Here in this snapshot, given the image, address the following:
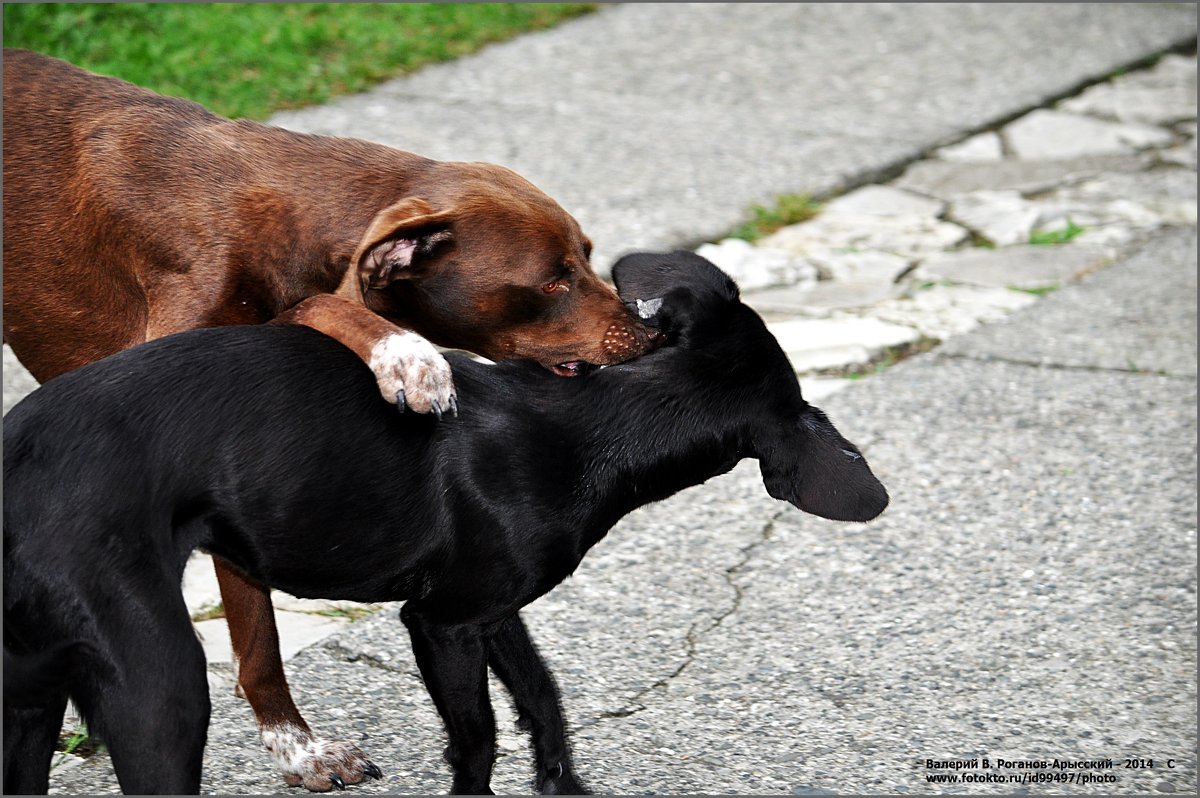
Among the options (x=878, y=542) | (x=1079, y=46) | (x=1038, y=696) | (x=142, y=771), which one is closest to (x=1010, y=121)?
(x=1079, y=46)

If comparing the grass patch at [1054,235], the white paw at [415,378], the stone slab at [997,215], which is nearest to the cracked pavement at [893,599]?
the grass patch at [1054,235]

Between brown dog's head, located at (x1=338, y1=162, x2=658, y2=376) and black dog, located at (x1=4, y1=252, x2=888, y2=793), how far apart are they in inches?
8.6

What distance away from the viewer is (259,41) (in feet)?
28.3

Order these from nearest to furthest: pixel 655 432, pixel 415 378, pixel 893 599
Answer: pixel 415 378
pixel 655 432
pixel 893 599

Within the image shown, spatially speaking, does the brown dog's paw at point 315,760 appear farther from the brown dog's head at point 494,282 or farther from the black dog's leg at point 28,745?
the brown dog's head at point 494,282

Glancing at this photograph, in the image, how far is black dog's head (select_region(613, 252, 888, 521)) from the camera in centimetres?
307

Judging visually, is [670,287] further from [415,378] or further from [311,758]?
[311,758]

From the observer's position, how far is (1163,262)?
6984 millimetres

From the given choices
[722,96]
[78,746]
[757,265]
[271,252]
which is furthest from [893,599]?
[722,96]

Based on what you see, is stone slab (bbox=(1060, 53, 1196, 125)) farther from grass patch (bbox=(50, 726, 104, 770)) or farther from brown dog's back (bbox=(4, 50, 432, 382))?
grass patch (bbox=(50, 726, 104, 770))

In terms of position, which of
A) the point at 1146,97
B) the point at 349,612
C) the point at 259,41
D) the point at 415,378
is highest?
the point at 415,378

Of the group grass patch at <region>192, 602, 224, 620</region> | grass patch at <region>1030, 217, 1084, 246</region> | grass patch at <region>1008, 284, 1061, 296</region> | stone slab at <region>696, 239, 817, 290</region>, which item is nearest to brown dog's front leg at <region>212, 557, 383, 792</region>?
grass patch at <region>192, 602, 224, 620</region>

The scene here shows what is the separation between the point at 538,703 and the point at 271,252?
1.16 metres

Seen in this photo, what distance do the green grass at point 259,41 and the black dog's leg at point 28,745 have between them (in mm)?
5054
